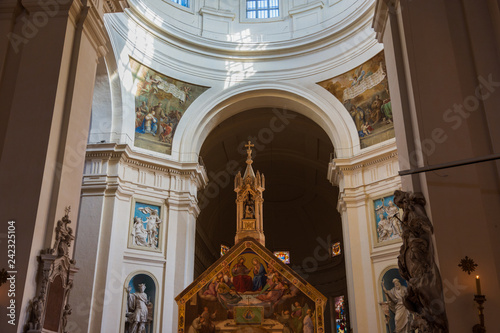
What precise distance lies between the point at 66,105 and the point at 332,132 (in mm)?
11982

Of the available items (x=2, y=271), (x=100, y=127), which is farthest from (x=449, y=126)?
(x=100, y=127)

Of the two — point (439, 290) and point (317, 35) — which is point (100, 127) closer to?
point (317, 35)

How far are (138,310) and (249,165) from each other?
590 cm

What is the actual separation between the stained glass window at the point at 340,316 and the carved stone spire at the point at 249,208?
402 inches

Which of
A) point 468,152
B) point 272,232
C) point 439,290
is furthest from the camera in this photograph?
point 272,232

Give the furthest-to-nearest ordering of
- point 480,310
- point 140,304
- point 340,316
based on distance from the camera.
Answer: point 340,316
point 140,304
point 480,310

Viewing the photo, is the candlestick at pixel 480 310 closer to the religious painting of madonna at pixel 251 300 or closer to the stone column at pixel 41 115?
the stone column at pixel 41 115

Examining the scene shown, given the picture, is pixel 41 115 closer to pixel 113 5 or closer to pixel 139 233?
pixel 113 5

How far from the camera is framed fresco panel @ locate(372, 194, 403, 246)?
612 inches

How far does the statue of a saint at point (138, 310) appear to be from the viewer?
14836mm

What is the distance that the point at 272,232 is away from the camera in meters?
29.1

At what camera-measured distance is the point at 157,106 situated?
59.1ft

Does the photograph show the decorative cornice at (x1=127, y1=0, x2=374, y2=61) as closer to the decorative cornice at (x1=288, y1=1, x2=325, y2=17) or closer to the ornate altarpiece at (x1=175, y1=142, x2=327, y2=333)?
the decorative cornice at (x1=288, y1=1, x2=325, y2=17)

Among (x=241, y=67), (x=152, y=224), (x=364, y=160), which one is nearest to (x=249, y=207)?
(x=152, y=224)
